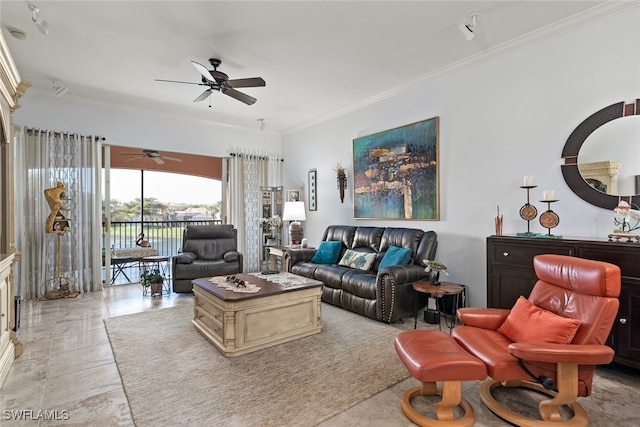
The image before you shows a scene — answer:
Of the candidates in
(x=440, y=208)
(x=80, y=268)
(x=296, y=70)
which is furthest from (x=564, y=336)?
(x=80, y=268)

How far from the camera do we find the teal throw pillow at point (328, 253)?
469 centimetres

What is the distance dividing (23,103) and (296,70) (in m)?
3.97

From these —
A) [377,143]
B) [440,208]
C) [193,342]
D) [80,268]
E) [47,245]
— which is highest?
[377,143]

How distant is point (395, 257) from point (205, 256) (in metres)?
3.17

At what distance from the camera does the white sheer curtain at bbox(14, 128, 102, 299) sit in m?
4.45

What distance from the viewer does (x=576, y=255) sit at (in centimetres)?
248

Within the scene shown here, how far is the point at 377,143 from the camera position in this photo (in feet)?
15.7

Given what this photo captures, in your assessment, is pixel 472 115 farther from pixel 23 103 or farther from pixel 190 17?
pixel 23 103

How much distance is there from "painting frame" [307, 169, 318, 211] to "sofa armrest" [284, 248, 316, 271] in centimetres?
143

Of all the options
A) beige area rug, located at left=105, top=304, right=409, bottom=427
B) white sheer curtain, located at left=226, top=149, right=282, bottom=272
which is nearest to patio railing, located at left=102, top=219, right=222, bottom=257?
white sheer curtain, located at left=226, top=149, right=282, bottom=272

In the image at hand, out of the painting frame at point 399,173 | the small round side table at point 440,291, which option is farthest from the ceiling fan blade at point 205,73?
the small round side table at point 440,291

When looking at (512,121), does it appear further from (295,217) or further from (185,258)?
(185,258)

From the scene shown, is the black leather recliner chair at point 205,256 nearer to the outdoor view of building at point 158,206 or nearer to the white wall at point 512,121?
the outdoor view of building at point 158,206

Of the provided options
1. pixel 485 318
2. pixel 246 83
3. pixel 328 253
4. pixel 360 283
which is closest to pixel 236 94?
pixel 246 83
